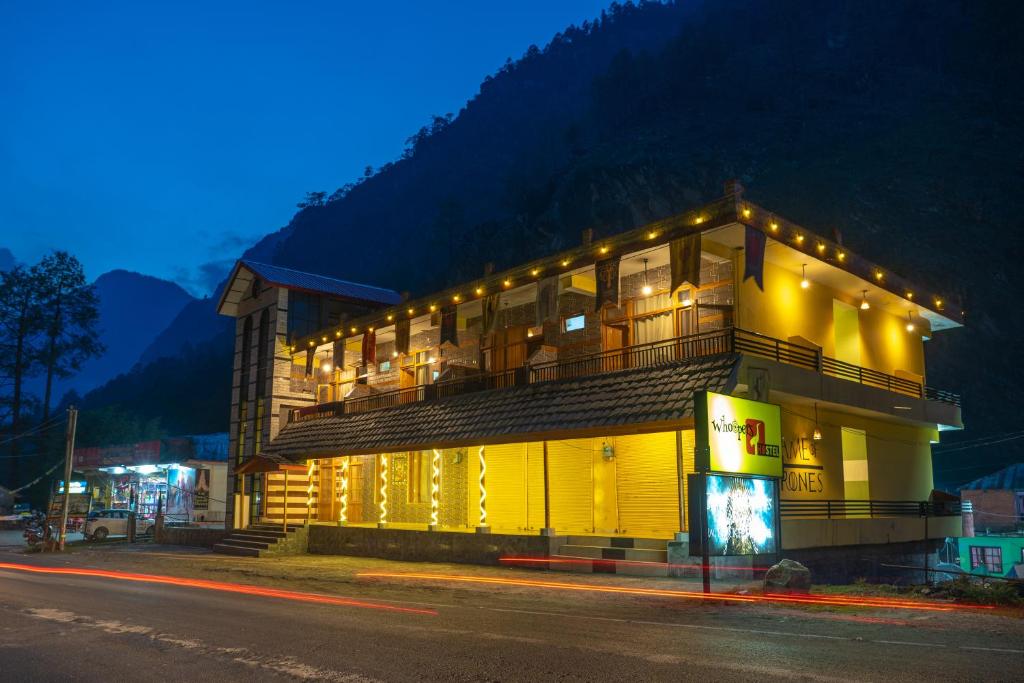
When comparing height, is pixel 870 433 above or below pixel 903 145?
below

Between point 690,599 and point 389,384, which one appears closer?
point 690,599

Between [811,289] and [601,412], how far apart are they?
8.05 m

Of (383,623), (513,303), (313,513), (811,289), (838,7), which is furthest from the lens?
(838,7)

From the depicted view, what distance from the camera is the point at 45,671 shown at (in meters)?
7.46

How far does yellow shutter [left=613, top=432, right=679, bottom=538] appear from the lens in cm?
2016

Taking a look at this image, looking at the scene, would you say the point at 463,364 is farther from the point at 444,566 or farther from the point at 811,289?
the point at 811,289

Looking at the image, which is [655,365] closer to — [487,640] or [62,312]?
[487,640]

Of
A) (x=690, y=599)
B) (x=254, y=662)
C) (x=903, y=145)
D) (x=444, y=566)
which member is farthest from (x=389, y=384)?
(x=903, y=145)

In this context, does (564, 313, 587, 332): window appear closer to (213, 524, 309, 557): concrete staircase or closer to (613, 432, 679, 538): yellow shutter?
(613, 432, 679, 538): yellow shutter

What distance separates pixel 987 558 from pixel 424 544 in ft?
77.7

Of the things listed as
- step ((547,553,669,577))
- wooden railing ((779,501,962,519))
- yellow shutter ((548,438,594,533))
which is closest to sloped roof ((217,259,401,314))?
yellow shutter ((548,438,594,533))

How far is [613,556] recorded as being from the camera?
1802 centimetres

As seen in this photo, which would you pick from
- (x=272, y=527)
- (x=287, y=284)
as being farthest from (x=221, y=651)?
(x=287, y=284)

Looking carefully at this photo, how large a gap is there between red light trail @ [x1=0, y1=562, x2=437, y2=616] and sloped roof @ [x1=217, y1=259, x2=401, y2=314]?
1429 cm
